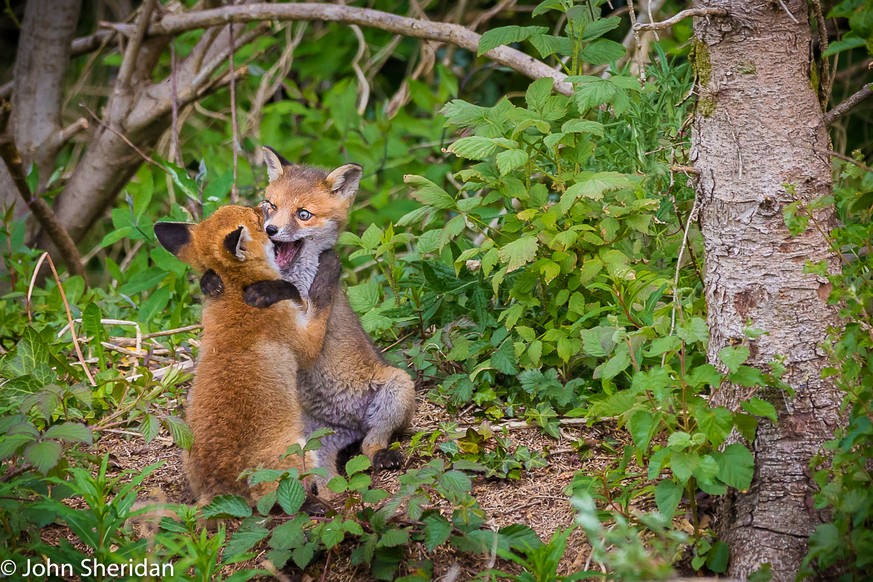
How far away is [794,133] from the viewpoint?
3418mm

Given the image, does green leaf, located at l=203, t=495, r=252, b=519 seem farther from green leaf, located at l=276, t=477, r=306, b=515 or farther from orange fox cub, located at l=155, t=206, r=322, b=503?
green leaf, located at l=276, t=477, r=306, b=515

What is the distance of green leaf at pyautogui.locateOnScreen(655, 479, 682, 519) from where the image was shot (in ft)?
10.4

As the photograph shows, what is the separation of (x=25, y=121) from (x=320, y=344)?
4.37 m

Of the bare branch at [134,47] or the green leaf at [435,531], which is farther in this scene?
the bare branch at [134,47]

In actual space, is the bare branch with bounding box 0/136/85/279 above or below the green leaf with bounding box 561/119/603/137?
below

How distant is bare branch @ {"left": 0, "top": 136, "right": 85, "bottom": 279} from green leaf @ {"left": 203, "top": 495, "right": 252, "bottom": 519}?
12.0ft

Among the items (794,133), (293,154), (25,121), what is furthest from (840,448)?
(25,121)

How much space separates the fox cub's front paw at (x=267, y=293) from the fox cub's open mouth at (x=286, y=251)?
65cm

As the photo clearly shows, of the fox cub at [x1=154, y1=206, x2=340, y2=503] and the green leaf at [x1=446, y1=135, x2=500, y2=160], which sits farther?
the green leaf at [x1=446, y1=135, x2=500, y2=160]

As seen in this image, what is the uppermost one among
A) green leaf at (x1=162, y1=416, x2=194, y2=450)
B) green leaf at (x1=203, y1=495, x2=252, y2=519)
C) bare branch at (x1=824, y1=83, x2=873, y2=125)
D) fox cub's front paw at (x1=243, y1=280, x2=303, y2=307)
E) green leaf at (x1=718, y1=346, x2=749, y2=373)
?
bare branch at (x1=824, y1=83, x2=873, y2=125)

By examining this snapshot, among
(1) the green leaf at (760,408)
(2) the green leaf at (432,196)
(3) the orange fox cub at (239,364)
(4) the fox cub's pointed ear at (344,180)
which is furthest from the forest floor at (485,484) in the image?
(4) the fox cub's pointed ear at (344,180)

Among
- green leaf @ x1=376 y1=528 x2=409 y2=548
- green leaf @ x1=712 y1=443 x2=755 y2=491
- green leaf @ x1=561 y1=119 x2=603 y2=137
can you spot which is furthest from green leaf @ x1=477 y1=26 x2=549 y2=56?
green leaf @ x1=376 y1=528 x2=409 y2=548

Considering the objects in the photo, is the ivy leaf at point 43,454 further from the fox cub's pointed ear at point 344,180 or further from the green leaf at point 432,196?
the fox cub's pointed ear at point 344,180

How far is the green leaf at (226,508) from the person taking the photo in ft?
11.9
